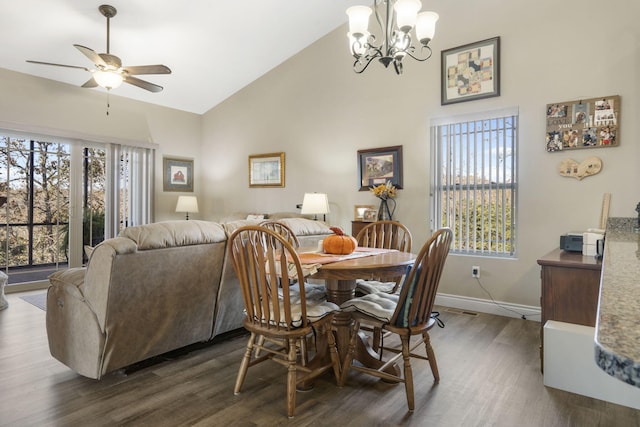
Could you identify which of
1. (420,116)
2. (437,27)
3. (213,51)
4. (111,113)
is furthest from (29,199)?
(437,27)

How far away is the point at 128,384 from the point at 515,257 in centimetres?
343

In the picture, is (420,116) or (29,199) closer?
(420,116)

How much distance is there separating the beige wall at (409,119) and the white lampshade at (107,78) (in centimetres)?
174

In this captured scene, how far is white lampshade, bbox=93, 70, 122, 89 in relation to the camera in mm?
3645

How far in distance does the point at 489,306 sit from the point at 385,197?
1583 mm

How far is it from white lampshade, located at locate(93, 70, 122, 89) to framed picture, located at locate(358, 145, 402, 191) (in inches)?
108

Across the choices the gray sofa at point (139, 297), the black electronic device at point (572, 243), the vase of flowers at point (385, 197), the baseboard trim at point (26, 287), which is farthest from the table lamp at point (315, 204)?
the baseboard trim at point (26, 287)

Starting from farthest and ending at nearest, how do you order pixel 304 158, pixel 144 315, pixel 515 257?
pixel 304 158
pixel 515 257
pixel 144 315

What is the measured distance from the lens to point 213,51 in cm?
506

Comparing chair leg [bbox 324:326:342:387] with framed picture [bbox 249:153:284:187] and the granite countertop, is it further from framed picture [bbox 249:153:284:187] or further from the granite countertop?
framed picture [bbox 249:153:284:187]

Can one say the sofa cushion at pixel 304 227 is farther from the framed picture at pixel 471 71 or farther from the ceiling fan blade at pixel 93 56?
the ceiling fan blade at pixel 93 56

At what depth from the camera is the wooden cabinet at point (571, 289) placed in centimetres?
229

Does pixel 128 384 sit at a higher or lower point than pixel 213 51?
lower

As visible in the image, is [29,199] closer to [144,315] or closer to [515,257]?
[144,315]
